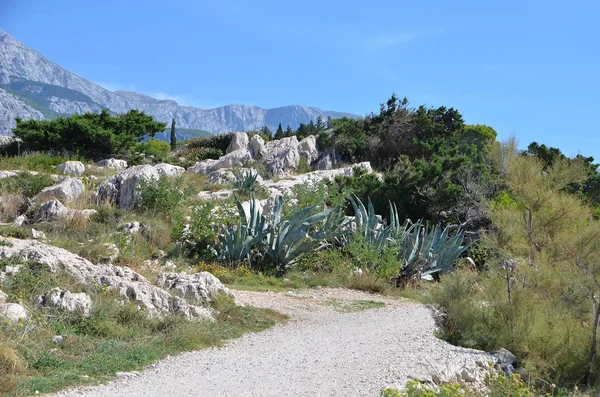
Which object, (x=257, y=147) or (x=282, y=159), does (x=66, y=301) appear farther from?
(x=257, y=147)

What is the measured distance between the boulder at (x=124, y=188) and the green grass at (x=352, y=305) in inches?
307

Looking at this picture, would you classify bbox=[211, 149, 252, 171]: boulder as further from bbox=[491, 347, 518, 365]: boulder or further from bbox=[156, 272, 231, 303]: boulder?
bbox=[491, 347, 518, 365]: boulder

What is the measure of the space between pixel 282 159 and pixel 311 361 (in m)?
19.3

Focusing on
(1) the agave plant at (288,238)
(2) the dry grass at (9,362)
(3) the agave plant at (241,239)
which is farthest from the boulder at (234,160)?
(2) the dry grass at (9,362)

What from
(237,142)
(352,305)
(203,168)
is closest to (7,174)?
(203,168)

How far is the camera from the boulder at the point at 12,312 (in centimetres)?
638

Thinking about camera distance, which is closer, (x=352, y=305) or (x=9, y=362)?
(x=9, y=362)

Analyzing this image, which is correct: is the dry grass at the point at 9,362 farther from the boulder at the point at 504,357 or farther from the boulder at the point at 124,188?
the boulder at the point at 124,188

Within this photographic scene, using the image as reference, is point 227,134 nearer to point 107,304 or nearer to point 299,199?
point 299,199

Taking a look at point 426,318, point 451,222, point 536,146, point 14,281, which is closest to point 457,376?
point 426,318

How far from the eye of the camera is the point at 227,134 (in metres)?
33.9

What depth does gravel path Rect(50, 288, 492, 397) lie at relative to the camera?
5.67m

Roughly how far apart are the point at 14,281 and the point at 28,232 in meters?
5.92

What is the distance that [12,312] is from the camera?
6.51m
